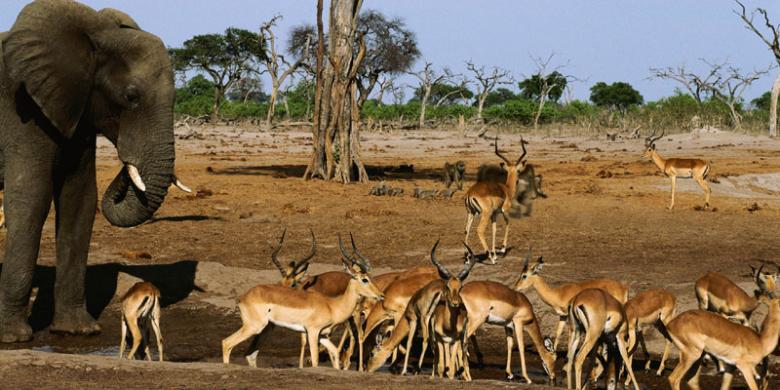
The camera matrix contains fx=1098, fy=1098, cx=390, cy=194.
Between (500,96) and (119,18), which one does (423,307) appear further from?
(500,96)

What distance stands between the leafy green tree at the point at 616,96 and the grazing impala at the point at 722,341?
78885 mm

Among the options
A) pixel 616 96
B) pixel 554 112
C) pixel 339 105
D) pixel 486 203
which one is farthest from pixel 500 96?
pixel 486 203

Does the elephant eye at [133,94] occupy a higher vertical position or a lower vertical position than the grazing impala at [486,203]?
higher

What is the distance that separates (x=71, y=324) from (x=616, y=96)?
263 feet

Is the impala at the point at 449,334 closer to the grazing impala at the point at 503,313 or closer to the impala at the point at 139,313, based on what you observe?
the grazing impala at the point at 503,313

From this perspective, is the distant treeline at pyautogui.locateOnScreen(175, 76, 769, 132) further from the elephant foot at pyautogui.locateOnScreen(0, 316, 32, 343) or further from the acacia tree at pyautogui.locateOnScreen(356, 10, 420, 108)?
the elephant foot at pyautogui.locateOnScreen(0, 316, 32, 343)

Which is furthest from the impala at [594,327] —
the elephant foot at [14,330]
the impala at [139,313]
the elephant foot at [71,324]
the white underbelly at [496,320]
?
the elephant foot at [14,330]

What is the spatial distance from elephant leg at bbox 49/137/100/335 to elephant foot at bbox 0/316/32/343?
0.62 metres

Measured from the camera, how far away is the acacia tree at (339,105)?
28000 mm

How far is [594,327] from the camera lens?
10383mm

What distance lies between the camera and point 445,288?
34.8ft

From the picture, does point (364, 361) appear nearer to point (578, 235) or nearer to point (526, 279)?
point (526, 279)

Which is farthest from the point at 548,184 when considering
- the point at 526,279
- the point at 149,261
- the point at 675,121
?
the point at 675,121

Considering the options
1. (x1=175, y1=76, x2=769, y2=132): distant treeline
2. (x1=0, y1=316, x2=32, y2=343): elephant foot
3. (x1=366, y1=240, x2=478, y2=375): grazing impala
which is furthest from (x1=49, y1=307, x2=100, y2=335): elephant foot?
(x1=175, y1=76, x2=769, y2=132): distant treeline
